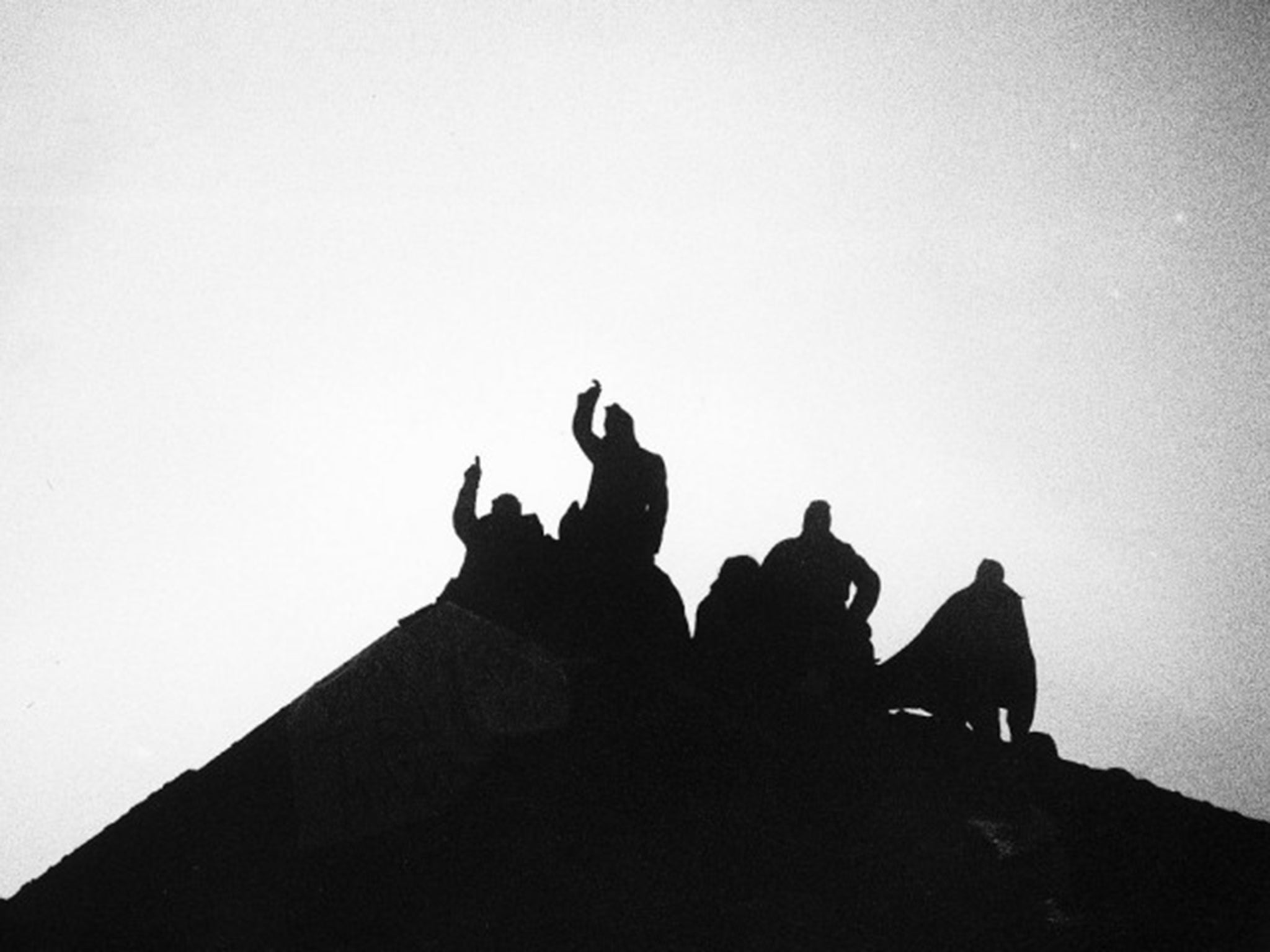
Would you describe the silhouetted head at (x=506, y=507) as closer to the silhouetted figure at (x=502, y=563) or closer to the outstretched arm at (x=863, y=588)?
the silhouetted figure at (x=502, y=563)

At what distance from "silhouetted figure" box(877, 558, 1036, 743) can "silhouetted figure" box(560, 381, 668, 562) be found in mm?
2540

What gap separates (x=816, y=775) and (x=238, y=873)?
4276 millimetres

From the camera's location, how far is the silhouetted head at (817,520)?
787cm

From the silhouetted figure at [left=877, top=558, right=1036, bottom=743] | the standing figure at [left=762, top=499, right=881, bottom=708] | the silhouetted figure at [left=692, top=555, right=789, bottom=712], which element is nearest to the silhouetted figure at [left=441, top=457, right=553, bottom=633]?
the silhouetted figure at [left=692, top=555, right=789, bottom=712]

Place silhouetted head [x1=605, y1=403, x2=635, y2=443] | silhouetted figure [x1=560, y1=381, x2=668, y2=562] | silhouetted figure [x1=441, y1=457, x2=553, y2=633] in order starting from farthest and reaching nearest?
silhouetted head [x1=605, y1=403, x2=635, y2=443] < silhouetted figure [x1=560, y1=381, x2=668, y2=562] < silhouetted figure [x1=441, y1=457, x2=553, y2=633]

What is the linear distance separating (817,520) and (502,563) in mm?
3144

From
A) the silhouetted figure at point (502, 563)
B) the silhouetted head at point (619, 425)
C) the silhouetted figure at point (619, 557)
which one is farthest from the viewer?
the silhouetted head at point (619, 425)

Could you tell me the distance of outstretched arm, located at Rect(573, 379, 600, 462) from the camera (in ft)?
26.0

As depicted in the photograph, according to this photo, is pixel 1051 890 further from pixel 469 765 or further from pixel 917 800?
pixel 469 765

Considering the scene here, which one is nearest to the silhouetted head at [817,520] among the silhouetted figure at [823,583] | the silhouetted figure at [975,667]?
the silhouetted figure at [823,583]

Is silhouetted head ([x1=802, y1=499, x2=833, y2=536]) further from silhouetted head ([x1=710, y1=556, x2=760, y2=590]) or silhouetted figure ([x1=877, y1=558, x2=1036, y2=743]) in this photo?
silhouetted figure ([x1=877, y1=558, x2=1036, y2=743])

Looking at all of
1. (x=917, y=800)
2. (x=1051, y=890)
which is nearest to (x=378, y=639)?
(x=917, y=800)

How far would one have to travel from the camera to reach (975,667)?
7.00 meters

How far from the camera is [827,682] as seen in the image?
7.04 m
